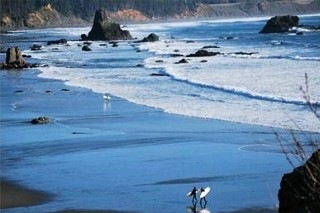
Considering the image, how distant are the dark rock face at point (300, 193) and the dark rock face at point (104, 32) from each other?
268 feet

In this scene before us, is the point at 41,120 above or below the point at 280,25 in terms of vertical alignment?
above

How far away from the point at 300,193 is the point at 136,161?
23.3 ft

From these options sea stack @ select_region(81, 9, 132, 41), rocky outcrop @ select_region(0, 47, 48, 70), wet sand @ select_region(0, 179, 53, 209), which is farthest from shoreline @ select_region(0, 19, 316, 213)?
sea stack @ select_region(81, 9, 132, 41)

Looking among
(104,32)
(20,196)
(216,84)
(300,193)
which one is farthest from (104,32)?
(300,193)

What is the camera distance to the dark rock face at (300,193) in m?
6.53

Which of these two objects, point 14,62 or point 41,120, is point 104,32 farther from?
point 41,120

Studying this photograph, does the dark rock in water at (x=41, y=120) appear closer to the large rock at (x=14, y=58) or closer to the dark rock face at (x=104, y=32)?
the large rock at (x=14, y=58)

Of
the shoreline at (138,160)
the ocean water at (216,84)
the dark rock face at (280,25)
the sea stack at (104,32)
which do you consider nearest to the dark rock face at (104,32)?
the sea stack at (104,32)

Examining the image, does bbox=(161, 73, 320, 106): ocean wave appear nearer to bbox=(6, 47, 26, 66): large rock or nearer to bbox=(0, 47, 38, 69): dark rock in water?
bbox=(0, 47, 38, 69): dark rock in water

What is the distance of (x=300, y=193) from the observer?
7.44 m

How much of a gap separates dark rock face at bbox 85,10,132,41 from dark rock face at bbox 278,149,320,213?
3214 inches

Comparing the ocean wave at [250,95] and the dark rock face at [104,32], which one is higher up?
the ocean wave at [250,95]

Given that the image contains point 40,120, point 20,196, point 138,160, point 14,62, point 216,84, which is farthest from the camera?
point 14,62

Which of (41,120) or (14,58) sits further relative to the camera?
(14,58)
